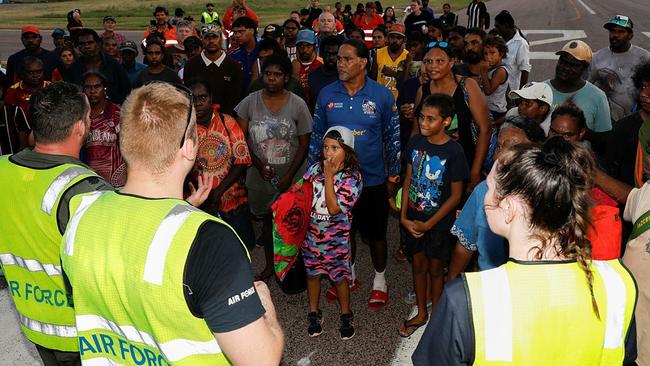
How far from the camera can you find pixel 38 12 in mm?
45844

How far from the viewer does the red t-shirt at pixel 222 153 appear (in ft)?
16.3

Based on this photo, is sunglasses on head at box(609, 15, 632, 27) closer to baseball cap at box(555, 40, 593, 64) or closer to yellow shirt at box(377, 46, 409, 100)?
baseball cap at box(555, 40, 593, 64)

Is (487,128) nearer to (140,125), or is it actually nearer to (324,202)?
(324,202)

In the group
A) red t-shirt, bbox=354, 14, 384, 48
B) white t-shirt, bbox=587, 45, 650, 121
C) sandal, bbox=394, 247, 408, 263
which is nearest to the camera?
sandal, bbox=394, 247, 408, 263

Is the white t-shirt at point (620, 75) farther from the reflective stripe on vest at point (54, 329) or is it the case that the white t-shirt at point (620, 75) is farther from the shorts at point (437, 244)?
the reflective stripe on vest at point (54, 329)

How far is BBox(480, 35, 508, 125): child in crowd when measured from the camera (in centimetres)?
692

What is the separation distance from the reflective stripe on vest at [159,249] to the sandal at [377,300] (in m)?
3.50

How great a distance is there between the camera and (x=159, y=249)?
5.97ft

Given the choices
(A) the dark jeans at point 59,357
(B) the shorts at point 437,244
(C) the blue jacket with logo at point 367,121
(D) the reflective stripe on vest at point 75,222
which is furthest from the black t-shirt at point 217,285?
(C) the blue jacket with logo at point 367,121

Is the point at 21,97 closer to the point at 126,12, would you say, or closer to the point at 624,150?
the point at 624,150

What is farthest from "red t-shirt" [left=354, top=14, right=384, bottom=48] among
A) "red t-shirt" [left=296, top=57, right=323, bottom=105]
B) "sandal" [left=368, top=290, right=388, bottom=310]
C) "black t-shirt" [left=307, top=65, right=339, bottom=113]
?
"sandal" [left=368, top=290, right=388, bottom=310]

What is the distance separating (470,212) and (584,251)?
184cm

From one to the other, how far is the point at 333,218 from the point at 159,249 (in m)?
2.80

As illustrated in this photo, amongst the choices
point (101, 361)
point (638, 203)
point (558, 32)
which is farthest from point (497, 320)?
point (558, 32)
